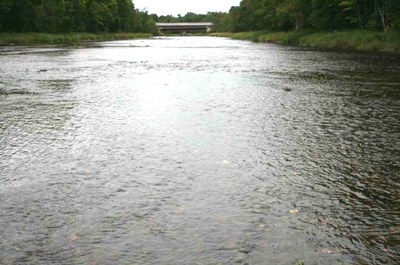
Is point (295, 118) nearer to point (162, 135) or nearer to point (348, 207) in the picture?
point (162, 135)

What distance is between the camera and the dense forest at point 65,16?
245 feet

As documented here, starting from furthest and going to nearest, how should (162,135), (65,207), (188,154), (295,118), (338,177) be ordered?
(295,118)
(162,135)
(188,154)
(338,177)
(65,207)

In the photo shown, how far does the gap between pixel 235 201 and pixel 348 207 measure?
63.1 inches

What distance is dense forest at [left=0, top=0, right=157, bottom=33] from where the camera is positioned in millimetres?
74688

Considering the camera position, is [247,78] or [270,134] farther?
[247,78]

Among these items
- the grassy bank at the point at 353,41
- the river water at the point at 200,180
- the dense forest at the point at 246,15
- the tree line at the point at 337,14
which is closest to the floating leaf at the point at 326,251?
the river water at the point at 200,180

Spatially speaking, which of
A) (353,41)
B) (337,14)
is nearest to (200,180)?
(353,41)

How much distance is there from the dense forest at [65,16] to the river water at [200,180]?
69230 mm

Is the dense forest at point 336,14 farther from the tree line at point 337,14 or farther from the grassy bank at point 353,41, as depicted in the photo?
the grassy bank at point 353,41

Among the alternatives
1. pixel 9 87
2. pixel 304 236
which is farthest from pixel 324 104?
pixel 9 87

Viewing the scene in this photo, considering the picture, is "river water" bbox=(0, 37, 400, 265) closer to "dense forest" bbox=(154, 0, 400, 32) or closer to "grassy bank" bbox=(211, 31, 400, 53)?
"grassy bank" bbox=(211, 31, 400, 53)

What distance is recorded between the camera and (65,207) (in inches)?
224

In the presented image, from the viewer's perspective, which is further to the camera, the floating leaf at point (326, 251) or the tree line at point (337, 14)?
the tree line at point (337, 14)

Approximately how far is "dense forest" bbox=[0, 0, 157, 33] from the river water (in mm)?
69230
